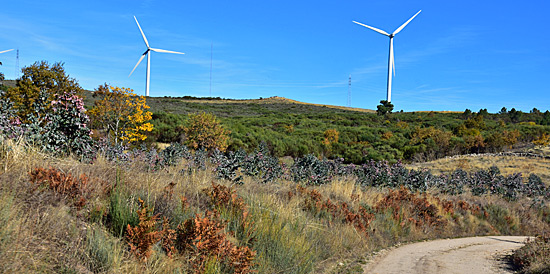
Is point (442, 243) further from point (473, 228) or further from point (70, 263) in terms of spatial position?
point (70, 263)

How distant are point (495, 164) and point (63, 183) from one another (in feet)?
117

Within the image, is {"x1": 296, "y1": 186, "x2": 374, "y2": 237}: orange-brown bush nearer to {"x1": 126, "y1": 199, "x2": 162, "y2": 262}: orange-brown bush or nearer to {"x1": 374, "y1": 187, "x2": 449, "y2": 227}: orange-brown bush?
{"x1": 374, "y1": 187, "x2": 449, "y2": 227}: orange-brown bush

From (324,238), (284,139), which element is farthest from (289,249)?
(284,139)

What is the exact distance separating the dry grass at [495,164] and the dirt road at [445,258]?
20021 mm

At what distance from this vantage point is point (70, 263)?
12.2 ft

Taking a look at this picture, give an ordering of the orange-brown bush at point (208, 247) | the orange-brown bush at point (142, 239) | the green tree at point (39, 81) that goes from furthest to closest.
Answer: the green tree at point (39, 81) < the orange-brown bush at point (208, 247) < the orange-brown bush at point (142, 239)

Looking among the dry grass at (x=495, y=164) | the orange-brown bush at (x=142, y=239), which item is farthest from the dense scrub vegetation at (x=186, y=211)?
the dry grass at (x=495, y=164)

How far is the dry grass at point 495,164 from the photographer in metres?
30.6

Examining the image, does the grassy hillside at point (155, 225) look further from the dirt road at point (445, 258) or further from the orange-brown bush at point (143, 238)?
the dirt road at point (445, 258)

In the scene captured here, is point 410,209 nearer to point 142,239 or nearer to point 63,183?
point 142,239

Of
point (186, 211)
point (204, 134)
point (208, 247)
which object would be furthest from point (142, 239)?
point (204, 134)

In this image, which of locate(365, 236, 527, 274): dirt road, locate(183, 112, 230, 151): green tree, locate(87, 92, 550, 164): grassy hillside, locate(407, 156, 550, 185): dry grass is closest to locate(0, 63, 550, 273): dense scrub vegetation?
locate(365, 236, 527, 274): dirt road

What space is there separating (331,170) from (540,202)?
9.69 meters

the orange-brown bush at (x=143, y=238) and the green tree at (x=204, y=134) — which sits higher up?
the green tree at (x=204, y=134)
